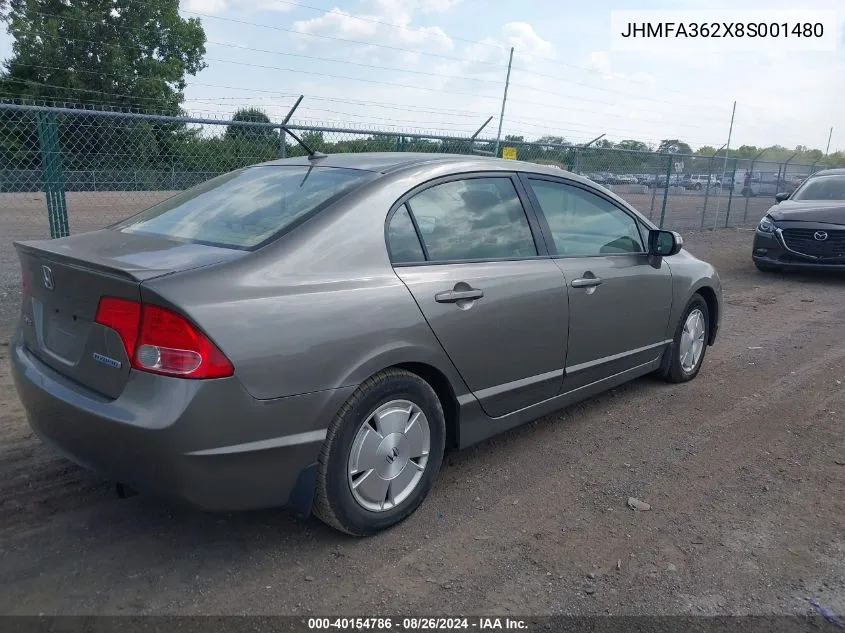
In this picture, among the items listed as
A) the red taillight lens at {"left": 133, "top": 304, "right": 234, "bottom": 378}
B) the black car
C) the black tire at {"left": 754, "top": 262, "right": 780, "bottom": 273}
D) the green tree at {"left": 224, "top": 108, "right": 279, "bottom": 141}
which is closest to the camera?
the red taillight lens at {"left": 133, "top": 304, "right": 234, "bottom": 378}

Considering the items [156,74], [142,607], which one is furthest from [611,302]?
[156,74]

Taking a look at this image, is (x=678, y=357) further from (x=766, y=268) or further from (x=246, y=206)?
(x=766, y=268)

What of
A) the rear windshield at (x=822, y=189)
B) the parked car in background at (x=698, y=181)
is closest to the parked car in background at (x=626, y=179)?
the parked car in background at (x=698, y=181)

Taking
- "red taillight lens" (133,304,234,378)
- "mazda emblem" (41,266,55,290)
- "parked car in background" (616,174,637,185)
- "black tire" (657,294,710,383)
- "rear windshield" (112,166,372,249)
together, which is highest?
"rear windshield" (112,166,372,249)

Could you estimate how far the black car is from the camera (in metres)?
9.59

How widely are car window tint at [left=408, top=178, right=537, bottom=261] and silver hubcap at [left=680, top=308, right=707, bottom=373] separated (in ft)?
6.31

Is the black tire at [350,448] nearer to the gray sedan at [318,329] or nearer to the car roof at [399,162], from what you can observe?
the gray sedan at [318,329]

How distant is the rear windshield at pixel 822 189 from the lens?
10547mm

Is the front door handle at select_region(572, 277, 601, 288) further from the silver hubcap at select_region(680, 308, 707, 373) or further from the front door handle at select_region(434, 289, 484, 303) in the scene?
the silver hubcap at select_region(680, 308, 707, 373)

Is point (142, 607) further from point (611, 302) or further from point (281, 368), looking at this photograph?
point (611, 302)

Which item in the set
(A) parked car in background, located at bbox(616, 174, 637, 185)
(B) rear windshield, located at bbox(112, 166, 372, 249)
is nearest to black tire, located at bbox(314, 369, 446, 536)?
(B) rear windshield, located at bbox(112, 166, 372, 249)

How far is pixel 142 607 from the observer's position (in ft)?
8.11

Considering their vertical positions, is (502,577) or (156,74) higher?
(156,74)

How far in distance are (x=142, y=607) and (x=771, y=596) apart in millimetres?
2352
